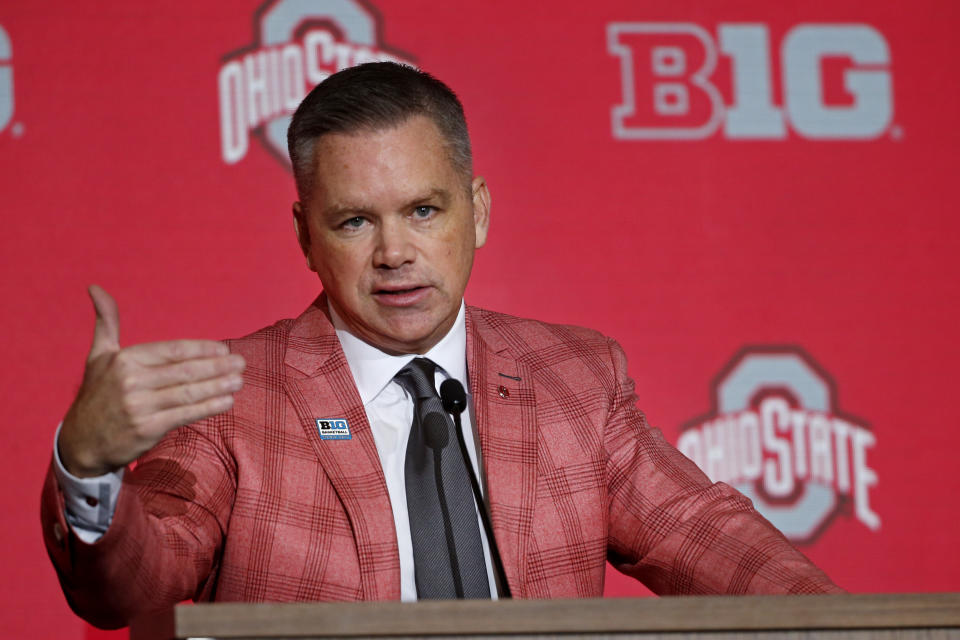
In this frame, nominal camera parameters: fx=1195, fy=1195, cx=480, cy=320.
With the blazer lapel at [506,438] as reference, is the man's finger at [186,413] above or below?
above

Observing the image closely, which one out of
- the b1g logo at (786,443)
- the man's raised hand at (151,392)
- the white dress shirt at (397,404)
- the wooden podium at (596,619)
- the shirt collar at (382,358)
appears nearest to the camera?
the wooden podium at (596,619)

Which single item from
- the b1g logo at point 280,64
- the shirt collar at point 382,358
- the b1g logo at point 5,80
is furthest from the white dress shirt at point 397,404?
the b1g logo at point 5,80

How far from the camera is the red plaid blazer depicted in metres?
1.74

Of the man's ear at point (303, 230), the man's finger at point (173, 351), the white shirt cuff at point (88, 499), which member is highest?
the man's ear at point (303, 230)

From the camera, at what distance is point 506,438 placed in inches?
76.0

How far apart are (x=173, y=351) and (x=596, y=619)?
0.53 metres

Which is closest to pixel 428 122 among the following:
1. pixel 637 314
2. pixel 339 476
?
pixel 339 476

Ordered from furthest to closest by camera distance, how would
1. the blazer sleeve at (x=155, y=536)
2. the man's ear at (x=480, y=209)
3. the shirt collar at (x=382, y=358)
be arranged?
the man's ear at (x=480, y=209) → the shirt collar at (x=382, y=358) → the blazer sleeve at (x=155, y=536)

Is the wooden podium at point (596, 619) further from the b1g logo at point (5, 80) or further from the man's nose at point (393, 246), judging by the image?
the b1g logo at point (5, 80)

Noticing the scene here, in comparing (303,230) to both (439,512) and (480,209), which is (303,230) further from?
(439,512)

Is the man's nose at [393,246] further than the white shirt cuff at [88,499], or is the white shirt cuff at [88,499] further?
the man's nose at [393,246]

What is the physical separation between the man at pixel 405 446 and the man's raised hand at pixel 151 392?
311mm

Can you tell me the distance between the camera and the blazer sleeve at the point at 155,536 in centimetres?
139

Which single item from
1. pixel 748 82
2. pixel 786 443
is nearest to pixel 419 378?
pixel 786 443
